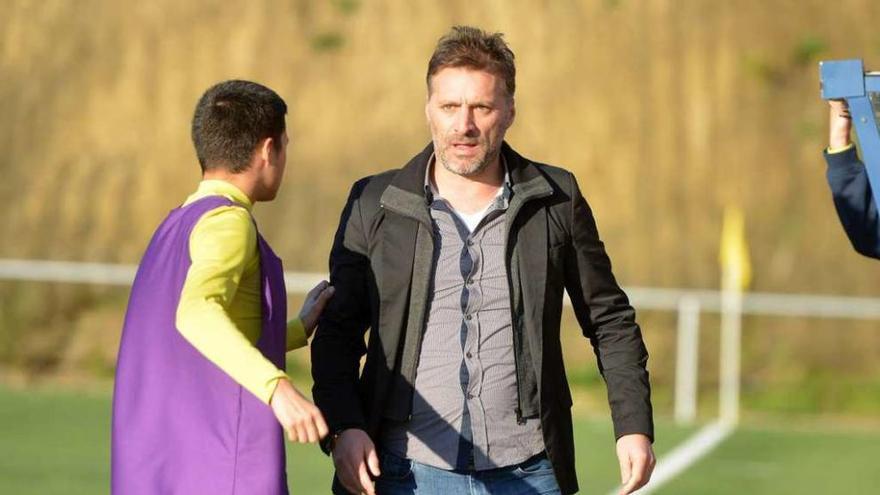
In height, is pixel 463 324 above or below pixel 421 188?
below

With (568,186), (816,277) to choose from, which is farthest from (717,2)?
(568,186)

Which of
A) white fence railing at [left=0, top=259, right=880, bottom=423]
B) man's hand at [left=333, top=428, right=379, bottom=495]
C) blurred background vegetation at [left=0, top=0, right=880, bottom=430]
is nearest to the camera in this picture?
man's hand at [left=333, top=428, right=379, bottom=495]

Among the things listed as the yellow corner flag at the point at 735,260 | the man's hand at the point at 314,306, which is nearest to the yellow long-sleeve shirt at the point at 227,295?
the man's hand at the point at 314,306

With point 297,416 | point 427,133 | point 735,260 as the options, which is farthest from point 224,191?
point 427,133

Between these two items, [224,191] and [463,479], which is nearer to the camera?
[224,191]

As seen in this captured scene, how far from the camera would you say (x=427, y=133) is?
1947 centimetres

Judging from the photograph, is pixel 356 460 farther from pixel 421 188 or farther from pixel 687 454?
pixel 687 454

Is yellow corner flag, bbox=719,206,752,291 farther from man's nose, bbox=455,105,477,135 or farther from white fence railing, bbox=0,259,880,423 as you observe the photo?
man's nose, bbox=455,105,477,135

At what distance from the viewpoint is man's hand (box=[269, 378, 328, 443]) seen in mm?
3641

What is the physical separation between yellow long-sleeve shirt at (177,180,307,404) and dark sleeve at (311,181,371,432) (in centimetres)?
42

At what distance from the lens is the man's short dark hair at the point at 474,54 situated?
4.35 m

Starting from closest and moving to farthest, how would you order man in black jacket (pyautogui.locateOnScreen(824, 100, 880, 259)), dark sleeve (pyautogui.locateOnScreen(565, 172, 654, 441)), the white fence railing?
dark sleeve (pyautogui.locateOnScreen(565, 172, 654, 441)), man in black jacket (pyautogui.locateOnScreen(824, 100, 880, 259)), the white fence railing

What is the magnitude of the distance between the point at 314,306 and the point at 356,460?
0.43 metres

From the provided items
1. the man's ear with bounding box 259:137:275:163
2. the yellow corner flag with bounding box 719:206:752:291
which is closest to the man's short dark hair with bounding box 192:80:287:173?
the man's ear with bounding box 259:137:275:163
